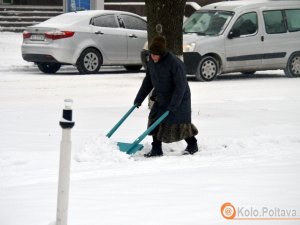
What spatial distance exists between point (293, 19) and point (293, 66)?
1.12 m

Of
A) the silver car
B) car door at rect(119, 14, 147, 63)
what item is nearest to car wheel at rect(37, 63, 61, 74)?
the silver car

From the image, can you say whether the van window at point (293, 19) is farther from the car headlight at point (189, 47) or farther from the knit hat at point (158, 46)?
the knit hat at point (158, 46)

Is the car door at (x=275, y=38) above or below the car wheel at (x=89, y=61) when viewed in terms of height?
above

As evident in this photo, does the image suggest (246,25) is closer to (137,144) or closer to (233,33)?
(233,33)

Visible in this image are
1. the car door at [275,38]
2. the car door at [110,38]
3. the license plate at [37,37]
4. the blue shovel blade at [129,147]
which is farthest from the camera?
the car door at [110,38]

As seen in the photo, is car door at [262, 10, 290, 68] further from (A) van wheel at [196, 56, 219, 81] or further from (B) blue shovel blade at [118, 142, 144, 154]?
(B) blue shovel blade at [118, 142, 144, 154]

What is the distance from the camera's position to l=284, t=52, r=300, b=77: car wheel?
67.3ft

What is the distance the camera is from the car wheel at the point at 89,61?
20.0 meters

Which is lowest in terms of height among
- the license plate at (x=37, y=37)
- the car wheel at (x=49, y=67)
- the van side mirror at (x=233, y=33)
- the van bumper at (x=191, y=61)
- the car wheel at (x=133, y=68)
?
the car wheel at (x=133, y=68)

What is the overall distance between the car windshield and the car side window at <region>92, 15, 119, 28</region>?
5.75ft

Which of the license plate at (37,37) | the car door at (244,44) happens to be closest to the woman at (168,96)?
the car door at (244,44)

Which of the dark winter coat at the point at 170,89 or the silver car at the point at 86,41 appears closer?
the dark winter coat at the point at 170,89

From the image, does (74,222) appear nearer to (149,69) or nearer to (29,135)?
(149,69)

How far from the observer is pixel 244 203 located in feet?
24.2
